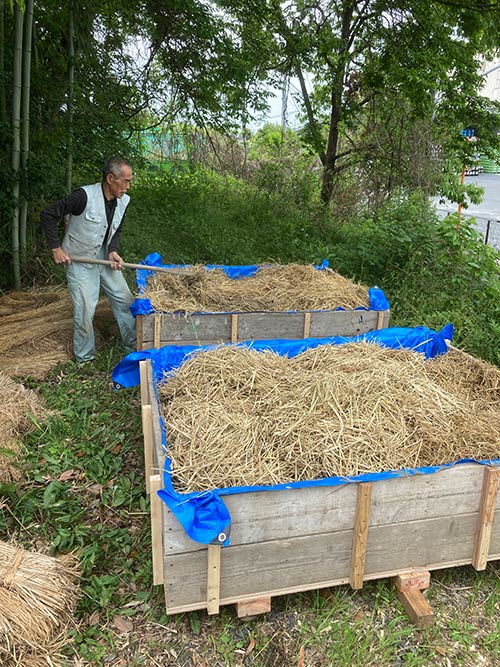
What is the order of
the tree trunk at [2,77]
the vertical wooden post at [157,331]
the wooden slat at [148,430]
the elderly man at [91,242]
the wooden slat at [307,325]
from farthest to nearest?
the tree trunk at [2,77] → the wooden slat at [307,325] → the elderly man at [91,242] → the vertical wooden post at [157,331] → the wooden slat at [148,430]

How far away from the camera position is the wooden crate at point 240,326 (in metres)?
4.67

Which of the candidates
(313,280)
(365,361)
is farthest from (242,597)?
(313,280)

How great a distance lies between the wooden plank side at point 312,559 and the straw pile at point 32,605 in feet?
1.67

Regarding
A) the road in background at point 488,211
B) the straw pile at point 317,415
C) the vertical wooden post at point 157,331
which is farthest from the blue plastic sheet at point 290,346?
the road in background at point 488,211

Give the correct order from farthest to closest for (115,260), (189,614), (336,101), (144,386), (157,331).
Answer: (336,101) < (115,260) < (157,331) < (144,386) < (189,614)

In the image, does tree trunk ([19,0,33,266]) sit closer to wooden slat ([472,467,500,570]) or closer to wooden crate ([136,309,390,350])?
wooden crate ([136,309,390,350])

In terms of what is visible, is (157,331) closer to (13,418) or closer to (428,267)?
(13,418)

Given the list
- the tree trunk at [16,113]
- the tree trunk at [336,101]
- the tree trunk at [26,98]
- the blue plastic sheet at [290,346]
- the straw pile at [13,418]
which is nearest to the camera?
the straw pile at [13,418]

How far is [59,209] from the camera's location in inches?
185

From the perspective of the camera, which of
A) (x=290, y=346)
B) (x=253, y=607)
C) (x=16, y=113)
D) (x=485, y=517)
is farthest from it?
(x=16, y=113)

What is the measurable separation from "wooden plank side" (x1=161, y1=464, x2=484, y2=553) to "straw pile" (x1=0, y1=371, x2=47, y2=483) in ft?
4.92

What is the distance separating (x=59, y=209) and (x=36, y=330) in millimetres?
1268

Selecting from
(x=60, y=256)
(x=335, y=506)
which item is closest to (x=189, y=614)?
(x=335, y=506)

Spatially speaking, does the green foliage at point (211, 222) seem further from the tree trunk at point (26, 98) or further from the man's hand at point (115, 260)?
the man's hand at point (115, 260)
